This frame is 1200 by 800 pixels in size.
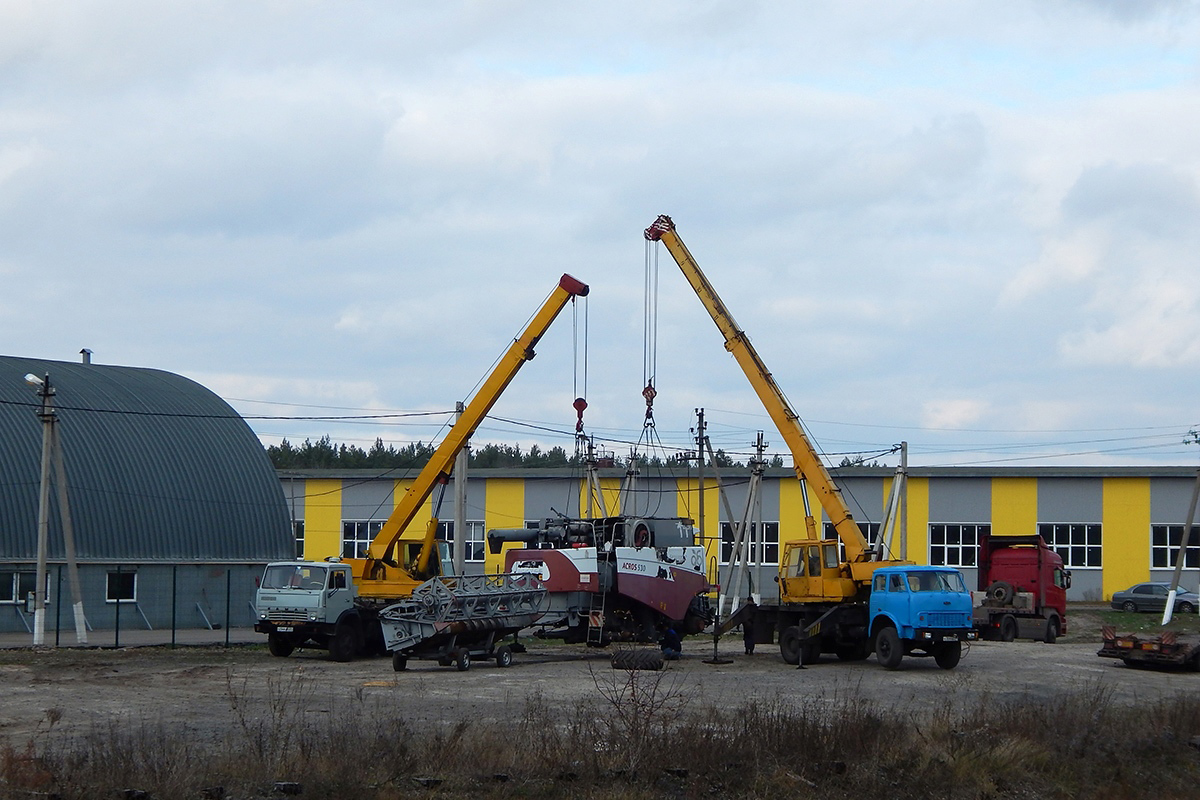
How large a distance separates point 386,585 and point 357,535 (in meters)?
40.4

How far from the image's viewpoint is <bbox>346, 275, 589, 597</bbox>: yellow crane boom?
102ft

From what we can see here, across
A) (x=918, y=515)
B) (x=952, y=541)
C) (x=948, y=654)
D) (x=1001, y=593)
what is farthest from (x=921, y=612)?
(x=952, y=541)

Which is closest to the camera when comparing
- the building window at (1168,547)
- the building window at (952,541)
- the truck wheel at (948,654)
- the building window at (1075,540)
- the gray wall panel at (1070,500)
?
the truck wheel at (948,654)

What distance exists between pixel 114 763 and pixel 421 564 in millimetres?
19833

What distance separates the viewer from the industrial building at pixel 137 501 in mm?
38844

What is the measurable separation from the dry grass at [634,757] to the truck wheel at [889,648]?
8623mm

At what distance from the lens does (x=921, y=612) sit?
25766mm

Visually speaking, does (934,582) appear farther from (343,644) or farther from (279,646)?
(279,646)

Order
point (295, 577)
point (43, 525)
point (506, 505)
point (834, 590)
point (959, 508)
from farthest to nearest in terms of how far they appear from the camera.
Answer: point (506, 505)
point (959, 508)
point (43, 525)
point (295, 577)
point (834, 590)

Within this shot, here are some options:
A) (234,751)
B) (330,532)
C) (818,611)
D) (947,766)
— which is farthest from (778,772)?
(330,532)

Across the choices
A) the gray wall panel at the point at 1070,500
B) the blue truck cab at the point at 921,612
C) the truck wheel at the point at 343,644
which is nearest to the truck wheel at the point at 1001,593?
the blue truck cab at the point at 921,612

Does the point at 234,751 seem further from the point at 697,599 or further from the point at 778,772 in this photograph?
the point at 697,599

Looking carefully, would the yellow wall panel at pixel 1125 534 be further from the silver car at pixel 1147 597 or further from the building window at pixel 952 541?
the building window at pixel 952 541

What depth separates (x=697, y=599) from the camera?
103 ft
